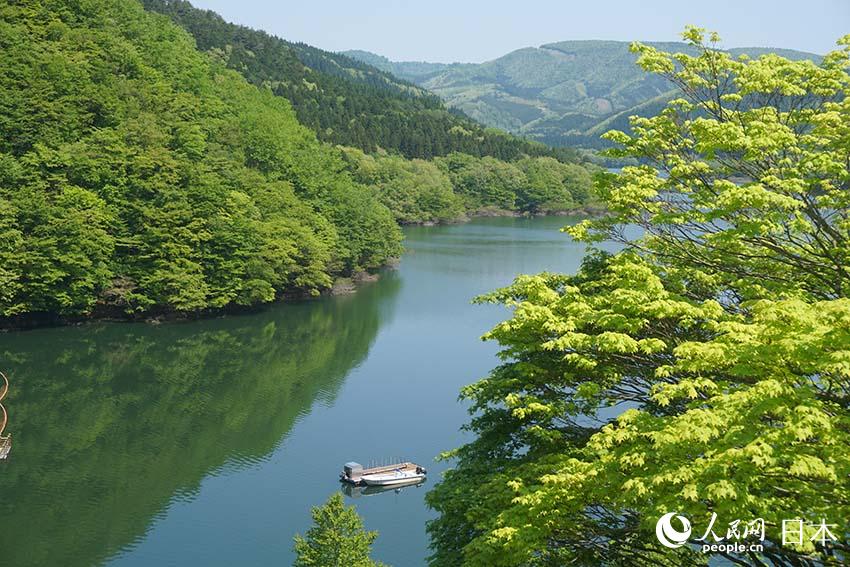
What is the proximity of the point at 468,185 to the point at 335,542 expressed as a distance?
396 feet

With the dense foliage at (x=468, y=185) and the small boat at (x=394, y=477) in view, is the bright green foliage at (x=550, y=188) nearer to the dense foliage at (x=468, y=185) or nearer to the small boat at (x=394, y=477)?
the dense foliage at (x=468, y=185)

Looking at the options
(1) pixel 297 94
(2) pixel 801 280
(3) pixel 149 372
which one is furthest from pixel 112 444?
(1) pixel 297 94

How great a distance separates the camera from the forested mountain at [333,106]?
134 meters

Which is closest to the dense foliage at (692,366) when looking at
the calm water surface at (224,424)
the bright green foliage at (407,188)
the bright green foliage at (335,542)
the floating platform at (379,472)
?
the bright green foliage at (335,542)

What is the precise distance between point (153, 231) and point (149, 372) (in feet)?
40.7

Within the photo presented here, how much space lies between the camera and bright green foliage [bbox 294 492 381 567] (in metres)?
19.5

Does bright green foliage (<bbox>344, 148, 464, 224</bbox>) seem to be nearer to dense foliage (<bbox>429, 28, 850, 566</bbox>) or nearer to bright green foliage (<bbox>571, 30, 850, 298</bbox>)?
bright green foliage (<bbox>571, 30, 850, 298</bbox>)

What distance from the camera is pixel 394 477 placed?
30.3 metres

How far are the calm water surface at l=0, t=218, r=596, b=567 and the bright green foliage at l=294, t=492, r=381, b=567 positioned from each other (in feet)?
15.4

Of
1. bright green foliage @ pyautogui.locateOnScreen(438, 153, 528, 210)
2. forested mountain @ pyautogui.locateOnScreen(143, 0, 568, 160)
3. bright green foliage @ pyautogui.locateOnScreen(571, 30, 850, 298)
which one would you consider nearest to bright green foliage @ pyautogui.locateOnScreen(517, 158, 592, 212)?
bright green foliage @ pyautogui.locateOnScreen(438, 153, 528, 210)

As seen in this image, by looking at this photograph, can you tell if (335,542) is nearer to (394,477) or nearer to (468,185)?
(394,477)

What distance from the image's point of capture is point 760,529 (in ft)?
32.0

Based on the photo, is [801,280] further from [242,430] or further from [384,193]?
[384,193]

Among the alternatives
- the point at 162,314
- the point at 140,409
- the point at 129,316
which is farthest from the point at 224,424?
the point at 129,316
